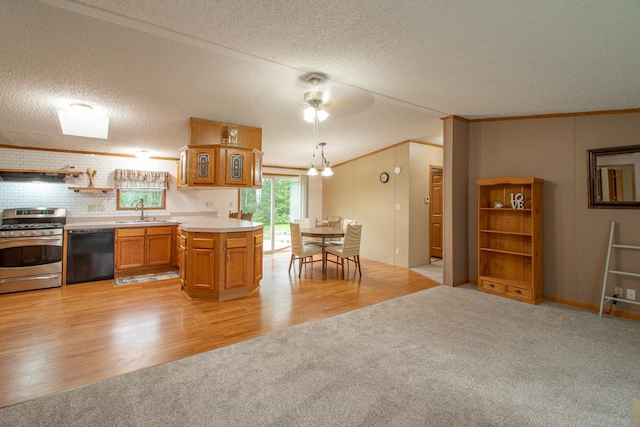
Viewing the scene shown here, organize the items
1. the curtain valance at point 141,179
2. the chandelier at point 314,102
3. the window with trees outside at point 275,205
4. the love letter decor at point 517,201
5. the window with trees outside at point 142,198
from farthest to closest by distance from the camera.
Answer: the window with trees outside at point 275,205, the window with trees outside at point 142,198, the curtain valance at point 141,179, the love letter decor at point 517,201, the chandelier at point 314,102

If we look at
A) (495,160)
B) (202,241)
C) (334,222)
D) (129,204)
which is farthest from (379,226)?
(129,204)

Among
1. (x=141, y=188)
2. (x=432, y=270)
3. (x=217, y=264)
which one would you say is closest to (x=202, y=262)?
(x=217, y=264)

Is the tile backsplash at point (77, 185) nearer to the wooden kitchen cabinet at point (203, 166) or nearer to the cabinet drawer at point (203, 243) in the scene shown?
the wooden kitchen cabinet at point (203, 166)

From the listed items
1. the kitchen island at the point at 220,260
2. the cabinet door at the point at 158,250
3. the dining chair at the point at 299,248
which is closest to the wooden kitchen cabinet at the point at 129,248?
the cabinet door at the point at 158,250

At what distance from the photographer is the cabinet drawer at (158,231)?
4820mm

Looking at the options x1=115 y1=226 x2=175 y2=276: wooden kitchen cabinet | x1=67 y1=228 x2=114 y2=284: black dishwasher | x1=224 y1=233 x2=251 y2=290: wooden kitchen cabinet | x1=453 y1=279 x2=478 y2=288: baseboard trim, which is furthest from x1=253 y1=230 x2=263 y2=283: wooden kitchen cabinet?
x1=453 y1=279 x2=478 y2=288: baseboard trim

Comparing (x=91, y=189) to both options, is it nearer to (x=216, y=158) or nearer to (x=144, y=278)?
(x=144, y=278)

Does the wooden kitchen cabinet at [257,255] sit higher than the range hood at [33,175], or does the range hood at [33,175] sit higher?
the range hood at [33,175]

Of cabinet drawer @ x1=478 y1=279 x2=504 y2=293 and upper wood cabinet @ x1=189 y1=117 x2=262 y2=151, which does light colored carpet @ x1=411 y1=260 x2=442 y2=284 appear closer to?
cabinet drawer @ x1=478 y1=279 x2=504 y2=293

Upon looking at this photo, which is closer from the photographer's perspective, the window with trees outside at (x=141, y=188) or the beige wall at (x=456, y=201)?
the beige wall at (x=456, y=201)

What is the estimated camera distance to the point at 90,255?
4.33m

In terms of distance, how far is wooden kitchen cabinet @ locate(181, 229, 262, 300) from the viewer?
11.3ft

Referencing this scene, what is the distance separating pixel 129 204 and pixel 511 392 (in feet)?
20.1

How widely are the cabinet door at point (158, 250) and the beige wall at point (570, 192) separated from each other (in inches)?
218
